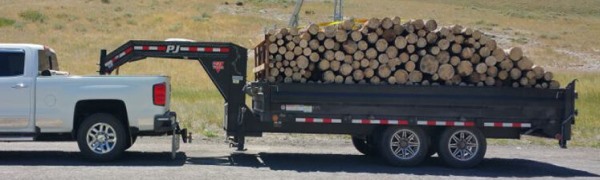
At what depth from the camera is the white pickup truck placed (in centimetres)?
1352

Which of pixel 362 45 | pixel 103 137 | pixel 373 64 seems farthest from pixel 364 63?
pixel 103 137

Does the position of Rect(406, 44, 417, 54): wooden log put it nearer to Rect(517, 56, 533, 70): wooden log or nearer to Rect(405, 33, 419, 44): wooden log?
Rect(405, 33, 419, 44): wooden log

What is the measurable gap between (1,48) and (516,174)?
7.88m

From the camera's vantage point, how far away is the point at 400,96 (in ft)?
45.1

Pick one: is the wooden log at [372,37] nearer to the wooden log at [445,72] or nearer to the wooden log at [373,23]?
the wooden log at [373,23]

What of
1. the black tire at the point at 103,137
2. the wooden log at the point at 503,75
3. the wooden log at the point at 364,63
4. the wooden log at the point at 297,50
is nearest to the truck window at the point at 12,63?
the black tire at the point at 103,137

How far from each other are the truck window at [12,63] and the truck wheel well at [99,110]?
1033mm

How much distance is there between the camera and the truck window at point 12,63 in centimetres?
1368

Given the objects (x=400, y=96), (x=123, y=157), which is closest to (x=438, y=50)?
(x=400, y=96)

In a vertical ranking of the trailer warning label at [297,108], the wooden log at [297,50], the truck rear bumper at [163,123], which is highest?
the wooden log at [297,50]

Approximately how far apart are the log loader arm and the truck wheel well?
1.03 meters

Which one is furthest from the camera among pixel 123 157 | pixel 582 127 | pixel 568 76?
pixel 568 76

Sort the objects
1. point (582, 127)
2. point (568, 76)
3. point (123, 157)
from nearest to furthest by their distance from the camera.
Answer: point (123, 157) → point (582, 127) → point (568, 76)

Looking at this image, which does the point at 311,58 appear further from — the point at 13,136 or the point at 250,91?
the point at 13,136
